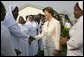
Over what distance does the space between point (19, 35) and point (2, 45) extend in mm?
3443

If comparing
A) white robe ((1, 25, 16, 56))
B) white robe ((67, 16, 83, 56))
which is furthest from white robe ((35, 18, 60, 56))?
white robe ((1, 25, 16, 56))

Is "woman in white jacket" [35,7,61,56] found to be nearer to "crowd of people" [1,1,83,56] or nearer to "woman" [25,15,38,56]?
"crowd of people" [1,1,83,56]

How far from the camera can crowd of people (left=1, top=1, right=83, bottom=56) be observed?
5.72 meters

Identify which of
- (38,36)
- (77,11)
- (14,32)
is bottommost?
(38,36)

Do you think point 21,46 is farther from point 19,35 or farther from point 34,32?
point 34,32

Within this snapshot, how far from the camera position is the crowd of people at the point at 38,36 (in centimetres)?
572

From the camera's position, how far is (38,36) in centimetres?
1046

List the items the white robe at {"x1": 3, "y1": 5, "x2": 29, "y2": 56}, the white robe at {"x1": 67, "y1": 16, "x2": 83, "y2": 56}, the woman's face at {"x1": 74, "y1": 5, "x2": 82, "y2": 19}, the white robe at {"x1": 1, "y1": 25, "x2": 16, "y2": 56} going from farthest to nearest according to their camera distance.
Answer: the white robe at {"x1": 3, "y1": 5, "x2": 29, "y2": 56}
the woman's face at {"x1": 74, "y1": 5, "x2": 82, "y2": 19}
the white robe at {"x1": 67, "y1": 16, "x2": 83, "y2": 56}
the white robe at {"x1": 1, "y1": 25, "x2": 16, "y2": 56}

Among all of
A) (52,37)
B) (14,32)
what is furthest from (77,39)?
(52,37)

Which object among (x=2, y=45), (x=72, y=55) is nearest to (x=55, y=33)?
(x=72, y=55)

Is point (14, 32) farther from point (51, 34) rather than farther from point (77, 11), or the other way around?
point (77, 11)

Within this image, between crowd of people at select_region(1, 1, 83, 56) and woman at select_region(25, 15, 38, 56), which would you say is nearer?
crowd of people at select_region(1, 1, 83, 56)

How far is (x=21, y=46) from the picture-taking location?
30.9 feet

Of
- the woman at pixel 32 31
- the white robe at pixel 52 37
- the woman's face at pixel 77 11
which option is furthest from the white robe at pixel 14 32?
the woman at pixel 32 31
